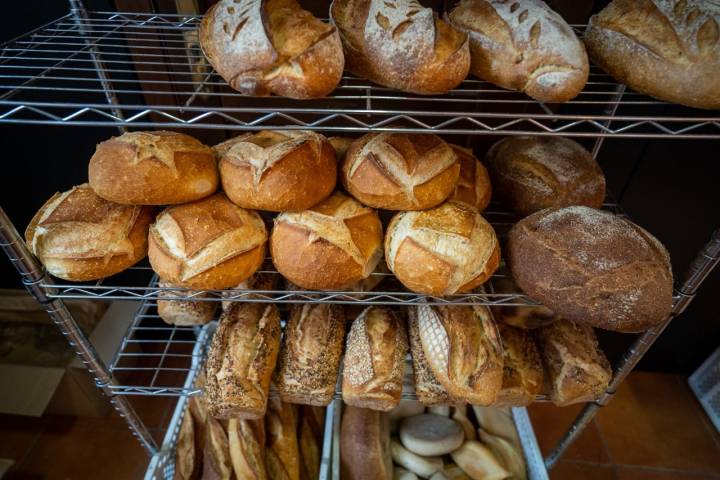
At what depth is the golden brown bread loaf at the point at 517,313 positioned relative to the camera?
3.84 feet

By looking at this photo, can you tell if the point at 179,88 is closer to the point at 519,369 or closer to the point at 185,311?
the point at 185,311

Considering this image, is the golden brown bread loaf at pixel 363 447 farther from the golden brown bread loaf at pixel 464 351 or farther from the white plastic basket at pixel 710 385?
the white plastic basket at pixel 710 385

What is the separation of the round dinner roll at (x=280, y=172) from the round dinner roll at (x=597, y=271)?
0.47 meters

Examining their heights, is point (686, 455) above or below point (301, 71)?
below

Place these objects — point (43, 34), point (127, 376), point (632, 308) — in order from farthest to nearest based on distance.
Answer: point (127, 376), point (43, 34), point (632, 308)

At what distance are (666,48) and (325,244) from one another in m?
0.75

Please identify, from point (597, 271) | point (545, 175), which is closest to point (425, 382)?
point (597, 271)

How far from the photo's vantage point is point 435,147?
39.8 inches

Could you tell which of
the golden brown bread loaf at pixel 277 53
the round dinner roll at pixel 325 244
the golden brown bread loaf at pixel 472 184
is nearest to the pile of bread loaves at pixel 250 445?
the round dinner roll at pixel 325 244

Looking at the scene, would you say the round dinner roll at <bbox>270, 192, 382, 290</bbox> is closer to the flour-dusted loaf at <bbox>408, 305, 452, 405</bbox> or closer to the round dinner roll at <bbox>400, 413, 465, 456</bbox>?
the flour-dusted loaf at <bbox>408, 305, 452, 405</bbox>

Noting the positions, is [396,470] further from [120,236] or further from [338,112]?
[338,112]

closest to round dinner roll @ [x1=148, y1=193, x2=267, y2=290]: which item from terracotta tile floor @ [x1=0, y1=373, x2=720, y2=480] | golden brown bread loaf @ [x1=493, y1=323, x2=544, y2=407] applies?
golden brown bread loaf @ [x1=493, y1=323, x2=544, y2=407]

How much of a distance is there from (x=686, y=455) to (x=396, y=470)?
49.6 inches

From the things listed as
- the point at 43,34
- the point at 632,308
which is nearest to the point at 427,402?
the point at 632,308
